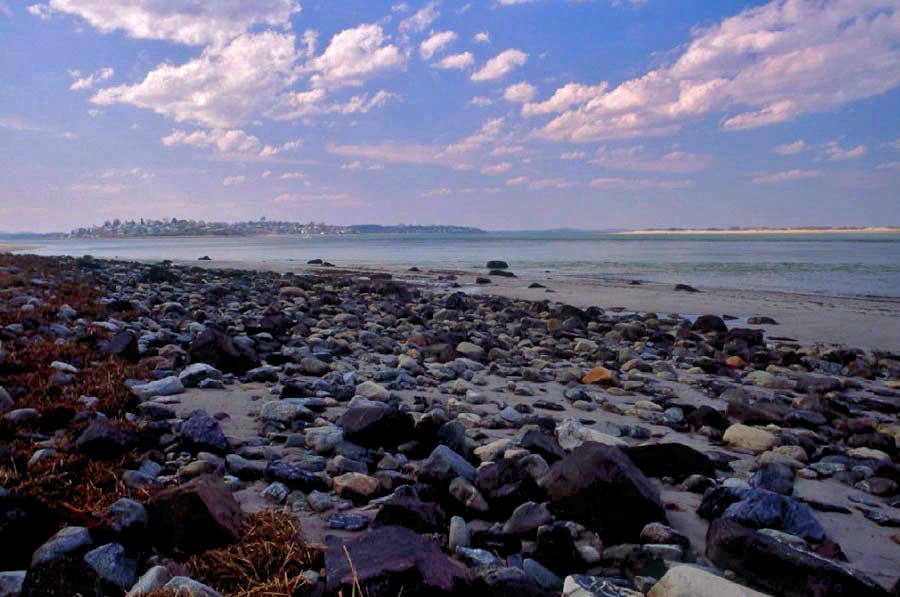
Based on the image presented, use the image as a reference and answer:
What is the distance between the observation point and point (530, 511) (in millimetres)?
2740

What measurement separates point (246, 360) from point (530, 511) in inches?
166

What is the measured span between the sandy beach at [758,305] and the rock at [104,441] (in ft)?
36.7

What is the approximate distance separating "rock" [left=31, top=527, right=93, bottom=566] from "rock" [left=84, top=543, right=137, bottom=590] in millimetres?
74

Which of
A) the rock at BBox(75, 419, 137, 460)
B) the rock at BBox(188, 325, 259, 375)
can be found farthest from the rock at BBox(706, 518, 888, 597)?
the rock at BBox(188, 325, 259, 375)

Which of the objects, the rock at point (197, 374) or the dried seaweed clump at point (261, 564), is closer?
the dried seaweed clump at point (261, 564)

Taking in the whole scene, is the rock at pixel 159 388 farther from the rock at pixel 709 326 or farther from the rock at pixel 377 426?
the rock at pixel 709 326

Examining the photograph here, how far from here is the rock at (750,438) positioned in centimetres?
432

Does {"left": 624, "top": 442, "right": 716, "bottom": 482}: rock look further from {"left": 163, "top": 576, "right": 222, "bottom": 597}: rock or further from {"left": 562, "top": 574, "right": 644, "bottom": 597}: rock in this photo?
{"left": 163, "top": 576, "right": 222, "bottom": 597}: rock

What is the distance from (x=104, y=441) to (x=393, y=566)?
84.7 inches

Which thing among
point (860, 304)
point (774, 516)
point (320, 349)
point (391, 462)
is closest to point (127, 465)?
point (391, 462)

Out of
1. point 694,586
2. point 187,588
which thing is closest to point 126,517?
point 187,588

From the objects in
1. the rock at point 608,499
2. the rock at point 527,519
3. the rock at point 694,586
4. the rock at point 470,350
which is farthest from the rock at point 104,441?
the rock at point 470,350

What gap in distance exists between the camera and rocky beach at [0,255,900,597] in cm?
219

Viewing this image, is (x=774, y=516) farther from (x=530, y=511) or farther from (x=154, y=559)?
(x=154, y=559)
